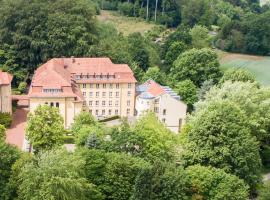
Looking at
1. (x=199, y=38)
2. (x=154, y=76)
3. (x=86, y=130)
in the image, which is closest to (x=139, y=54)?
(x=154, y=76)

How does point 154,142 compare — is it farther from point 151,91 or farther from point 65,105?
point 151,91

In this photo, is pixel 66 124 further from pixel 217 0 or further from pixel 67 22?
pixel 217 0

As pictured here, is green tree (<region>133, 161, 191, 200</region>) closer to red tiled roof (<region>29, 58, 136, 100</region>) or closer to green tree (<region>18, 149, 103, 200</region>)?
green tree (<region>18, 149, 103, 200</region>)

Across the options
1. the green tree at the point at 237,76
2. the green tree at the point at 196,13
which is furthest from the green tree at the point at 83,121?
the green tree at the point at 196,13

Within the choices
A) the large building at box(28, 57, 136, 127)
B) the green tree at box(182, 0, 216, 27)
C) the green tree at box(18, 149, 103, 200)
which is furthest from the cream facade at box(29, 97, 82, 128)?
the green tree at box(182, 0, 216, 27)

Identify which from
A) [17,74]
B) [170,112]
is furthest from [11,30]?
[170,112]
